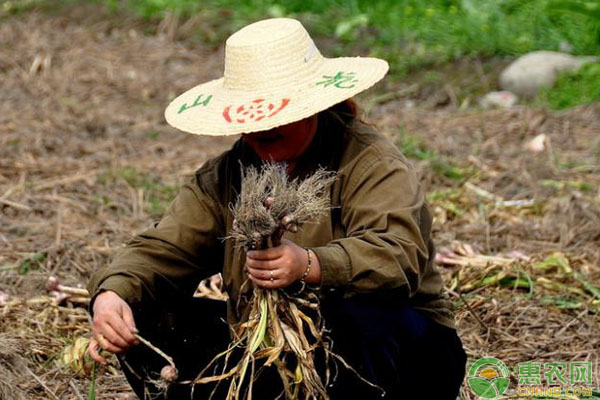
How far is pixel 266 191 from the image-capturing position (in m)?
2.49

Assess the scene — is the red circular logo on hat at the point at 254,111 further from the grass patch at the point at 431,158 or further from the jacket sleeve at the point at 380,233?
the grass patch at the point at 431,158

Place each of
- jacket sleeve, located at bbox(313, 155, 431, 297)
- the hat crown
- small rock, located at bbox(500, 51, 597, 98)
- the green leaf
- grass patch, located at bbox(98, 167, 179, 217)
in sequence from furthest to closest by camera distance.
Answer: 1. the green leaf
2. small rock, located at bbox(500, 51, 597, 98)
3. grass patch, located at bbox(98, 167, 179, 217)
4. the hat crown
5. jacket sleeve, located at bbox(313, 155, 431, 297)

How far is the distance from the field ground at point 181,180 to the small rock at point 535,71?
24 centimetres

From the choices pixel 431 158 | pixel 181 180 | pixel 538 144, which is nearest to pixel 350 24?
pixel 538 144

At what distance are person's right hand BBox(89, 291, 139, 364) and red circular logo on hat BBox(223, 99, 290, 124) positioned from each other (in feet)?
1.81

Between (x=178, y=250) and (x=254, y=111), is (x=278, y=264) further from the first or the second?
(x=178, y=250)

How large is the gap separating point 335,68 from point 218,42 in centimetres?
639

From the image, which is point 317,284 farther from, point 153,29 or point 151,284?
point 153,29

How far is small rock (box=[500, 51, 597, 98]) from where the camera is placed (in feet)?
23.8

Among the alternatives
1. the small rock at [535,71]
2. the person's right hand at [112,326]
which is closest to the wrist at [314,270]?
the person's right hand at [112,326]

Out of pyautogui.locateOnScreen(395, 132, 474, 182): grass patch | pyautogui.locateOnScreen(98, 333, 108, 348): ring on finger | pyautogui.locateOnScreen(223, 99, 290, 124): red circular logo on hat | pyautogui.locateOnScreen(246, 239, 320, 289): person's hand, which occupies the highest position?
pyautogui.locateOnScreen(223, 99, 290, 124): red circular logo on hat

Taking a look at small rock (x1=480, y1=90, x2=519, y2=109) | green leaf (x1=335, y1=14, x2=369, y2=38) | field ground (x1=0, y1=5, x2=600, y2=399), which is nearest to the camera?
field ground (x1=0, y1=5, x2=600, y2=399)

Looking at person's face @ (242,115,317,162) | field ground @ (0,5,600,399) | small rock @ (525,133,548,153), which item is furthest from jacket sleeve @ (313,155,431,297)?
small rock @ (525,133,548,153)

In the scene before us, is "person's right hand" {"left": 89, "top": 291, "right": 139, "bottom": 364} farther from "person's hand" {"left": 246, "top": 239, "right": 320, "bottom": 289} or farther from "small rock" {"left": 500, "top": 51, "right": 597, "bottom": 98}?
"small rock" {"left": 500, "top": 51, "right": 597, "bottom": 98}
